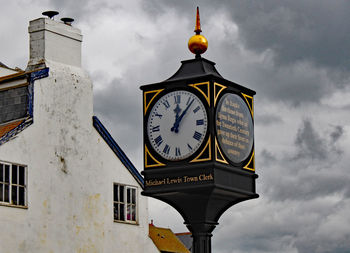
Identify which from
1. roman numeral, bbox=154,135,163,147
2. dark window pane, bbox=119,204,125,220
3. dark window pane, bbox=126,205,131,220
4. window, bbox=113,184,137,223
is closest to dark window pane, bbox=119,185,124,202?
window, bbox=113,184,137,223

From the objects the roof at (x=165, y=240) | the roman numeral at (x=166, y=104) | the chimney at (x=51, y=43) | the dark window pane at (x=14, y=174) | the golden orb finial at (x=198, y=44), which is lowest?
the roof at (x=165, y=240)

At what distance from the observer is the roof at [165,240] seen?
2921 cm

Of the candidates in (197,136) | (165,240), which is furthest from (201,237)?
(165,240)

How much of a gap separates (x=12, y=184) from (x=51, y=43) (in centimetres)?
441

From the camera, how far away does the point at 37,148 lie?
24.7m

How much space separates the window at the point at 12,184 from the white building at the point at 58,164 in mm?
24

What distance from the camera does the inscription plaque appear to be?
18844 millimetres

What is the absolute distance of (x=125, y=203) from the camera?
91.2 ft

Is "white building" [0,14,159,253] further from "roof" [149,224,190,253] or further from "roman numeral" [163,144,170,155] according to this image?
"roman numeral" [163,144,170,155]

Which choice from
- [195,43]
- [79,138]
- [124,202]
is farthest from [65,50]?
[195,43]

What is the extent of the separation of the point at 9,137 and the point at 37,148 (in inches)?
35.6

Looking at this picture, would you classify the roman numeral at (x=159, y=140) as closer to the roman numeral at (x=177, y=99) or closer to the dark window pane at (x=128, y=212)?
the roman numeral at (x=177, y=99)

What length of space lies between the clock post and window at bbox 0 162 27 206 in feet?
18.9

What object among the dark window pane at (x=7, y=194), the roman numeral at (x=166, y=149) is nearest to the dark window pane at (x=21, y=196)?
the dark window pane at (x=7, y=194)
